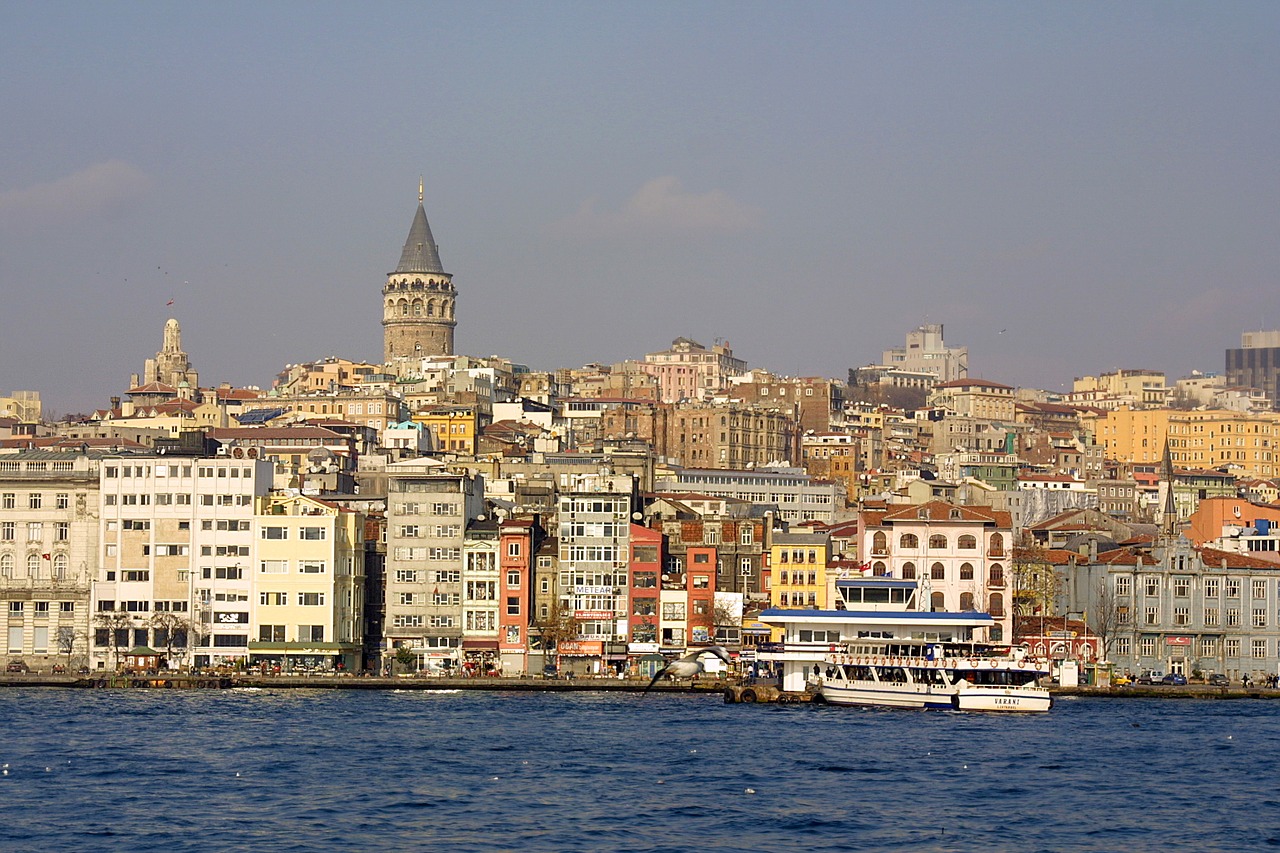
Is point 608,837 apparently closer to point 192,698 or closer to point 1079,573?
point 192,698

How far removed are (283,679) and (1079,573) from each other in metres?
34.5

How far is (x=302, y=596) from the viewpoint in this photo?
91.6 meters

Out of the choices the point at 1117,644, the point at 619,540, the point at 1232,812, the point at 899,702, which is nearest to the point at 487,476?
the point at 619,540

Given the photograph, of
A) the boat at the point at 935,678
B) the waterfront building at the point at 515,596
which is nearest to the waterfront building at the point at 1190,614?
the boat at the point at 935,678

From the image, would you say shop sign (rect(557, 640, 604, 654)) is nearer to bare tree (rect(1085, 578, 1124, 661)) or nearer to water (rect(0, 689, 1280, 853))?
water (rect(0, 689, 1280, 853))

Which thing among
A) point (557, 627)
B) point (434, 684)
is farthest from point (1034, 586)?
point (434, 684)

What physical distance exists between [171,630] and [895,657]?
97.8 feet

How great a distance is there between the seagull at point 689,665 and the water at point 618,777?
16.0ft

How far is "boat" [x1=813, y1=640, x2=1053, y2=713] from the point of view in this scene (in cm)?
7800

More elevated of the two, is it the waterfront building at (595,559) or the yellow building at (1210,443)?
the yellow building at (1210,443)

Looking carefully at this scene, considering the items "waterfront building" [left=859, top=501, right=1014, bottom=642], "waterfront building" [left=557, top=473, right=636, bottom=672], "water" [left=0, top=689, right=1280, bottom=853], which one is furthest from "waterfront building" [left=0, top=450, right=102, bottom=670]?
"waterfront building" [left=859, top=501, right=1014, bottom=642]

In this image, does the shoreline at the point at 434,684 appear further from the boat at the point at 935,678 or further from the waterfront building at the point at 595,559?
the boat at the point at 935,678

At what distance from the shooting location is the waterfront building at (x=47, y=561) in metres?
92.1

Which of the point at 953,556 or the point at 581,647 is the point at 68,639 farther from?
the point at 953,556
